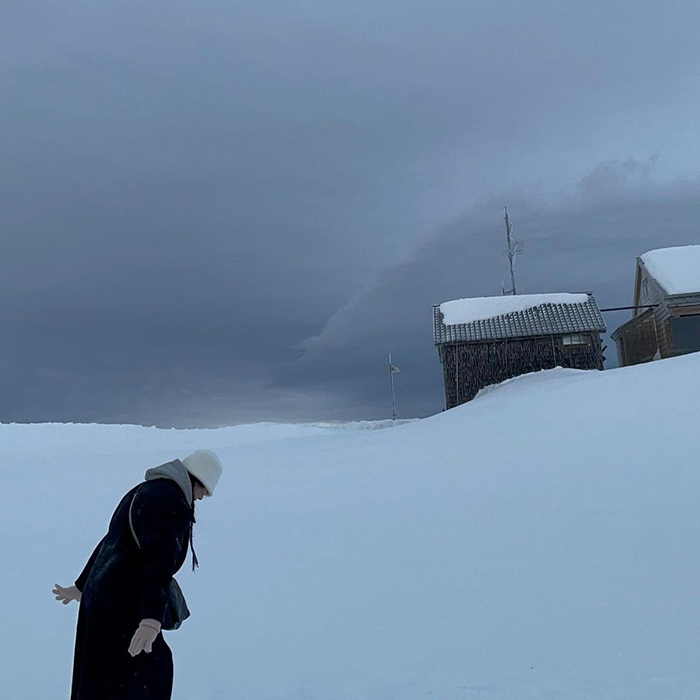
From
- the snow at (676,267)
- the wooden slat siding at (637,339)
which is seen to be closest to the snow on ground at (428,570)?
the snow at (676,267)

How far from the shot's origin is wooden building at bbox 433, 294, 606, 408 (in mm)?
24406

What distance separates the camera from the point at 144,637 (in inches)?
133

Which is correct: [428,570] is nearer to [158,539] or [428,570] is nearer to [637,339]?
[158,539]

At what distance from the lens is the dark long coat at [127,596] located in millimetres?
3537

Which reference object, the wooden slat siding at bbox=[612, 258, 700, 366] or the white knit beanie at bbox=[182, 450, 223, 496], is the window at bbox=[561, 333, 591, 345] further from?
the white knit beanie at bbox=[182, 450, 223, 496]

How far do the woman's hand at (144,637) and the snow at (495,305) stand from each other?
75.4 feet

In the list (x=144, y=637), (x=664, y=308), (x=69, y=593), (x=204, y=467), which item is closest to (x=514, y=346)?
(x=664, y=308)

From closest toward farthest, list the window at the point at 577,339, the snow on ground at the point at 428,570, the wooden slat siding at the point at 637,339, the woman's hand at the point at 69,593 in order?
the woman's hand at the point at 69,593, the snow on ground at the point at 428,570, the window at the point at 577,339, the wooden slat siding at the point at 637,339

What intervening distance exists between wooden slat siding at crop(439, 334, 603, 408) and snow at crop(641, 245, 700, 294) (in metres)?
3.38

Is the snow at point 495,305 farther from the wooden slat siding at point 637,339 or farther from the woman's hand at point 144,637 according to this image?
the woman's hand at point 144,637

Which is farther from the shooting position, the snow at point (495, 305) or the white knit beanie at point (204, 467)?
the snow at point (495, 305)

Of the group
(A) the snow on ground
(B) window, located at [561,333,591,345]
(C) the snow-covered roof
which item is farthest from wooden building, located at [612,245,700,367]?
(A) the snow on ground

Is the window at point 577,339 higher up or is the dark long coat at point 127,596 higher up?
the window at point 577,339

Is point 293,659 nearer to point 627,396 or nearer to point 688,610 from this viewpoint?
point 688,610
